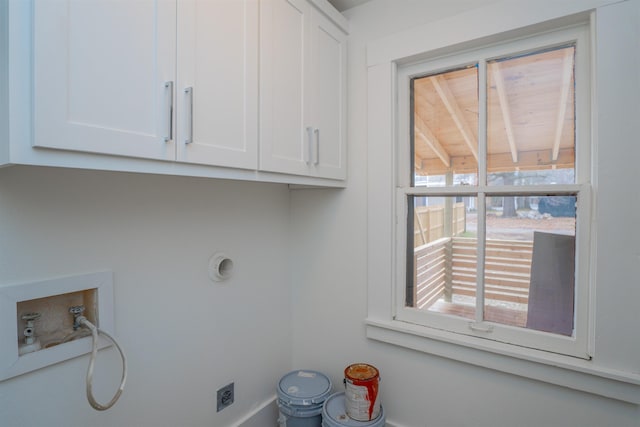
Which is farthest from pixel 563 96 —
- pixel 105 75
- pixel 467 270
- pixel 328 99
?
pixel 105 75

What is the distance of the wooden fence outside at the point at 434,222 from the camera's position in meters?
1.43

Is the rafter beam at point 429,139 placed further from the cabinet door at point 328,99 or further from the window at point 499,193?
the cabinet door at point 328,99

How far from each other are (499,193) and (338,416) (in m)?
1.13

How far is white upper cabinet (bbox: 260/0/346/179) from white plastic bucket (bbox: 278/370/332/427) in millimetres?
991

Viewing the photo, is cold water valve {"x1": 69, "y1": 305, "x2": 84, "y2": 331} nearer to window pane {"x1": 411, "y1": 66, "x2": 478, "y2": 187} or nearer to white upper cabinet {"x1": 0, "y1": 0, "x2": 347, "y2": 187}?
white upper cabinet {"x1": 0, "y1": 0, "x2": 347, "y2": 187}

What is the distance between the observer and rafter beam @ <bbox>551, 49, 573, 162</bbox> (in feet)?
4.01

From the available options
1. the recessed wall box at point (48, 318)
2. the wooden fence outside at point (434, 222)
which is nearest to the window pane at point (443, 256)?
the wooden fence outside at point (434, 222)

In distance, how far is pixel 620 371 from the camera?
108 cm

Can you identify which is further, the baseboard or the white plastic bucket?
the baseboard

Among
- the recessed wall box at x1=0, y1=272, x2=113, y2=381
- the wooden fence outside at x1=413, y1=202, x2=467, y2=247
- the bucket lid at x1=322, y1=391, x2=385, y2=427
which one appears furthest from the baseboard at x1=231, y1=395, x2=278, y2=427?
the wooden fence outside at x1=413, y1=202, x2=467, y2=247

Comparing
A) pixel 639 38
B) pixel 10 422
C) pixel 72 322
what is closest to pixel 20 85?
pixel 72 322

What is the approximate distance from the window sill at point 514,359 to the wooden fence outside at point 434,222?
0.40 m

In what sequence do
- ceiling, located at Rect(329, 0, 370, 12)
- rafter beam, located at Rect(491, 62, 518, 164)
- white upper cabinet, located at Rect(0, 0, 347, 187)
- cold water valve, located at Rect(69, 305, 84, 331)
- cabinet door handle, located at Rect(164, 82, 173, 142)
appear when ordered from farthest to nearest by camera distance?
ceiling, located at Rect(329, 0, 370, 12), rafter beam, located at Rect(491, 62, 518, 164), cold water valve, located at Rect(69, 305, 84, 331), cabinet door handle, located at Rect(164, 82, 173, 142), white upper cabinet, located at Rect(0, 0, 347, 187)

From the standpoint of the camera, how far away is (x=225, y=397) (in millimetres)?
1506
